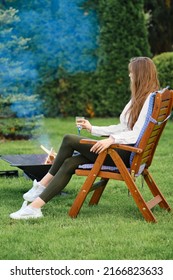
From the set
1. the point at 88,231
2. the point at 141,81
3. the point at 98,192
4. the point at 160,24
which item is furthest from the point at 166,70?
the point at 88,231

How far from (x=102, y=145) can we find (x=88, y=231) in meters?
0.57

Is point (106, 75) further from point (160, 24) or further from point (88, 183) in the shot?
point (88, 183)

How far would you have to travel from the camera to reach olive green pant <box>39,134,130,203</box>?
4824mm

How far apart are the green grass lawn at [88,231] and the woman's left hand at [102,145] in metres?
0.45

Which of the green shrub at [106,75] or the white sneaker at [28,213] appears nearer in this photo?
the white sneaker at [28,213]

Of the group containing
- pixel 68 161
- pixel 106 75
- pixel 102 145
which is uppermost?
pixel 102 145

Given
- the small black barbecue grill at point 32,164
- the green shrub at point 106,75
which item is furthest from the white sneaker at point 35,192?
the green shrub at point 106,75

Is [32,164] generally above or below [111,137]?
below

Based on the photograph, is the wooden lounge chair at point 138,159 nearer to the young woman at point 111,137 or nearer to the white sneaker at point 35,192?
the young woman at point 111,137

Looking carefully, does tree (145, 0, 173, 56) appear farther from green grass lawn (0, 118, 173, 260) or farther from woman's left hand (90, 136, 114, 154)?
woman's left hand (90, 136, 114, 154)

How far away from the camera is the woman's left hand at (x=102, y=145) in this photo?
4.69m

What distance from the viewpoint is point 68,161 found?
4875mm

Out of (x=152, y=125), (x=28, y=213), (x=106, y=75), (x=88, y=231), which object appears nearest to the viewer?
(x=88, y=231)

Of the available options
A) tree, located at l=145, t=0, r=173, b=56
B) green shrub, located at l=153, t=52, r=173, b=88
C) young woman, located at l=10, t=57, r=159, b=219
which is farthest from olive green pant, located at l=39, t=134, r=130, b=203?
tree, located at l=145, t=0, r=173, b=56
